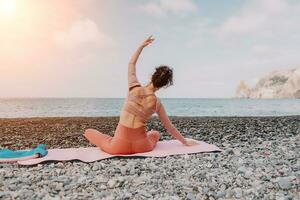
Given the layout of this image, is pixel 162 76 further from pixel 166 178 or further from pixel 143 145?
pixel 166 178

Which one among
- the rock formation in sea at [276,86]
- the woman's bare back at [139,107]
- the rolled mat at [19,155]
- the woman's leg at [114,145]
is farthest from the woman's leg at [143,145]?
the rock formation in sea at [276,86]

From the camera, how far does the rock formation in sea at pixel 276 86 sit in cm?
14275

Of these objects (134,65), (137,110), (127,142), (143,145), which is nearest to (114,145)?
(127,142)

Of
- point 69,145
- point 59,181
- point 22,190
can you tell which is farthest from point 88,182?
point 69,145

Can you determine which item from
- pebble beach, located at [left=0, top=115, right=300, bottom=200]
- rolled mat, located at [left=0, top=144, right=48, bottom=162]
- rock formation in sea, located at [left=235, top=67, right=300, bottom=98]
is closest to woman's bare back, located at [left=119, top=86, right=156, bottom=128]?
pebble beach, located at [left=0, top=115, right=300, bottom=200]

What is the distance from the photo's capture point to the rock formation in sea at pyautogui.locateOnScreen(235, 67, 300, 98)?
14275cm

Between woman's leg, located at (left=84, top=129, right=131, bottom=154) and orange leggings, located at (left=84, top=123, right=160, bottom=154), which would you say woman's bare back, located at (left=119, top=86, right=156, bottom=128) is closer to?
orange leggings, located at (left=84, top=123, right=160, bottom=154)

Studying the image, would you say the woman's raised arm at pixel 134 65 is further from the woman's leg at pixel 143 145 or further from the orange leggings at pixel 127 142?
the woman's leg at pixel 143 145

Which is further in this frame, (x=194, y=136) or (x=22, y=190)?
(x=194, y=136)

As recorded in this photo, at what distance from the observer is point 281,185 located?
5.36 m

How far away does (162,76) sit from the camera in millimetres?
7141

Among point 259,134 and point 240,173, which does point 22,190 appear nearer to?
point 240,173

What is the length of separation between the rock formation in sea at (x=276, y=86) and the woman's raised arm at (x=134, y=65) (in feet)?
465

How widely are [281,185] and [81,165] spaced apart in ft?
10.8
